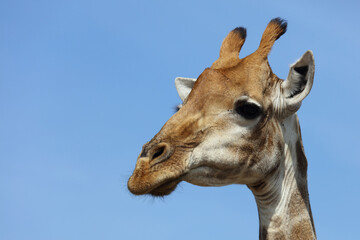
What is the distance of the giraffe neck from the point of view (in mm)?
8969

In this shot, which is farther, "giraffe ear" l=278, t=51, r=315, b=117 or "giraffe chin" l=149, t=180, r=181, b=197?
"giraffe ear" l=278, t=51, r=315, b=117

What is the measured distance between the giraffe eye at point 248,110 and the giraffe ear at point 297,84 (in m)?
0.61

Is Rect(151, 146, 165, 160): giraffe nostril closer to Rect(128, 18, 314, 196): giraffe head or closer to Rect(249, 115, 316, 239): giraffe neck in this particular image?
Rect(128, 18, 314, 196): giraffe head

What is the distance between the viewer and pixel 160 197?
26.9ft

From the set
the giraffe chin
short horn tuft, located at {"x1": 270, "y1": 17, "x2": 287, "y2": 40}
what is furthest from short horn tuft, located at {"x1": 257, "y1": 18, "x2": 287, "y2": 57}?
the giraffe chin

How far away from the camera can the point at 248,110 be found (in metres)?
8.88

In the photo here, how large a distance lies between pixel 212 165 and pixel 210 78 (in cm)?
147

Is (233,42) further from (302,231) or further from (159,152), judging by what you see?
(302,231)

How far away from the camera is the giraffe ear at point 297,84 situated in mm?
9016

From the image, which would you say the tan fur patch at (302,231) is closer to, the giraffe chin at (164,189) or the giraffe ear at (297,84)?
the giraffe ear at (297,84)

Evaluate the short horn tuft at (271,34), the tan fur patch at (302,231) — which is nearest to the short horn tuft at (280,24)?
the short horn tuft at (271,34)

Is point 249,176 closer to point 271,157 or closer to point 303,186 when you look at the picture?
point 271,157

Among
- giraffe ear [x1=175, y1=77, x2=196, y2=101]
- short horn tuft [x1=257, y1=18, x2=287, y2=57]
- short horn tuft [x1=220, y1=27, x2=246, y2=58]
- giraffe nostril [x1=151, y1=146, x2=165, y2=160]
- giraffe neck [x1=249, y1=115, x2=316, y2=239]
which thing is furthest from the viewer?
giraffe ear [x1=175, y1=77, x2=196, y2=101]

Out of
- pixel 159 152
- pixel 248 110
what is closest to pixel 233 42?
pixel 248 110
